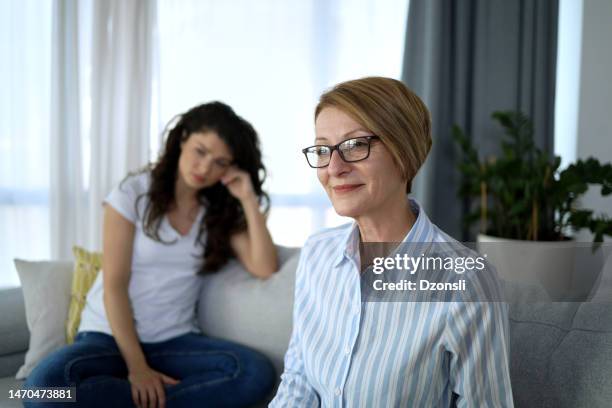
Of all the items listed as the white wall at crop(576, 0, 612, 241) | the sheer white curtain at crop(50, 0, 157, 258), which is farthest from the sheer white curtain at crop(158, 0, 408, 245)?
the white wall at crop(576, 0, 612, 241)

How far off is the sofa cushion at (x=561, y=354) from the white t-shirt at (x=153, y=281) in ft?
3.72

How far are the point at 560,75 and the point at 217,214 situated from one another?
8.73ft

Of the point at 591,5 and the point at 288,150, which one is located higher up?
the point at 591,5

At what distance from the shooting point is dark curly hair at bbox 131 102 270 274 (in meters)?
1.78

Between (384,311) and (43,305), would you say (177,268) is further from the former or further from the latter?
(384,311)

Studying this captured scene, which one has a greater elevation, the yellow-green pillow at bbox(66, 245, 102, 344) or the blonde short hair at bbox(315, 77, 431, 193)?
the blonde short hair at bbox(315, 77, 431, 193)

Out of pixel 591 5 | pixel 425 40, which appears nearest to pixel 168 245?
pixel 425 40

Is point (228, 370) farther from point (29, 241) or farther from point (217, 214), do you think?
point (29, 241)

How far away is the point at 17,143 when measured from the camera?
2.90m

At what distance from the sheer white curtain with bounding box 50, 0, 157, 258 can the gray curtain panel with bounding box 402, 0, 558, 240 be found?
1617mm

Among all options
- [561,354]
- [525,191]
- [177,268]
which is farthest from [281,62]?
[561,354]

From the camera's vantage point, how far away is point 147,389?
5.04 feet

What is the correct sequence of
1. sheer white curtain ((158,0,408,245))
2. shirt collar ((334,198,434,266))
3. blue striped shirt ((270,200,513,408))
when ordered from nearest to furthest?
blue striped shirt ((270,200,513,408))
shirt collar ((334,198,434,266))
sheer white curtain ((158,0,408,245))

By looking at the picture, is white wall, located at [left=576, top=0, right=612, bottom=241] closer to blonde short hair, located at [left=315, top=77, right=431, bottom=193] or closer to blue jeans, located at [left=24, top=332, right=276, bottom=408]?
blue jeans, located at [left=24, top=332, right=276, bottom=408]
